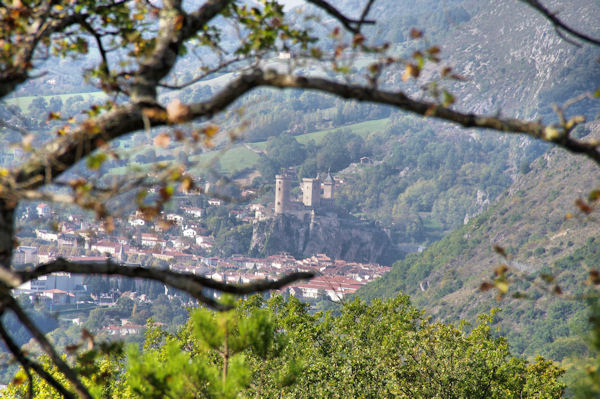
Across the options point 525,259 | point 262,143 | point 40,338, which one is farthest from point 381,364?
point 262,143

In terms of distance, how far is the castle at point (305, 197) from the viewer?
3199 inches

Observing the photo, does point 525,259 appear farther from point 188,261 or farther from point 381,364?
point 381,364

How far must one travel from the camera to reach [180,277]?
1645mm

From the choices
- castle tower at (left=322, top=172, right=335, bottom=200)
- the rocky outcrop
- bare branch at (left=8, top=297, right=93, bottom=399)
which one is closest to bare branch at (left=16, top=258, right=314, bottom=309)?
bare branch at (left=8, top=297, right=93, bottom=399)

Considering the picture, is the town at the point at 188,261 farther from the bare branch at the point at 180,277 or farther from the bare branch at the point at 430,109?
Result: the bare branch at the point at 430,109

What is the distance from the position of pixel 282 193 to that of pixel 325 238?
9.11 m

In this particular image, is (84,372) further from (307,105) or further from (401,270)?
(307,105)

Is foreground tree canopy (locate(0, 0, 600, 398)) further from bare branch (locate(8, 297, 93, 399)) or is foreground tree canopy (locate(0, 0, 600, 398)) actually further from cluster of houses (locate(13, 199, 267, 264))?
cluster of houses (locate(13, 199, 267, 264))

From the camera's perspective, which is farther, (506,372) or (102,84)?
(506,372)

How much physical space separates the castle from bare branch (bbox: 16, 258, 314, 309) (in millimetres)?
78348

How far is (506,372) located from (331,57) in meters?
9.85

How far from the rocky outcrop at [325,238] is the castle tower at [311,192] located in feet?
7.68

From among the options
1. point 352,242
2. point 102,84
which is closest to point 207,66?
point 102,84

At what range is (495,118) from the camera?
60.8 inches
